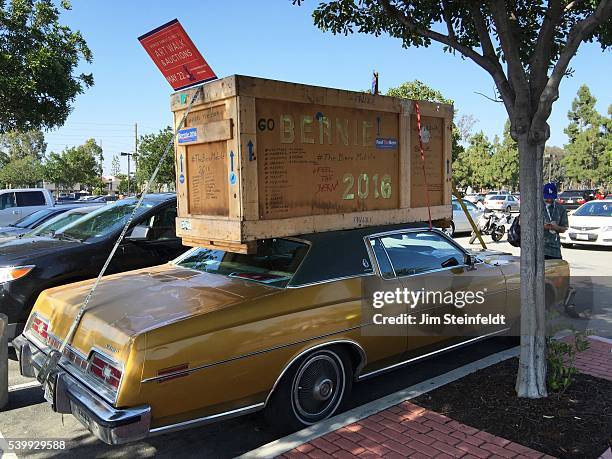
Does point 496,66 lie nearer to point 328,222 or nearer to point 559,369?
point 328,222

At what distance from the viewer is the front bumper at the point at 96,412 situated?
104 inches

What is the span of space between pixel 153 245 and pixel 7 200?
36.8 feet

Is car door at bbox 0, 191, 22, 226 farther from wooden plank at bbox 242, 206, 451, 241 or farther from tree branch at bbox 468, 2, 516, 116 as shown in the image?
tree branch at bbox 468, 2, 516, 116

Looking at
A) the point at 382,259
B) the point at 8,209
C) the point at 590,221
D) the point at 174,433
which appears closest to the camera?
the point at 174,433

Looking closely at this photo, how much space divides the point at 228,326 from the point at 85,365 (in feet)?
3.11

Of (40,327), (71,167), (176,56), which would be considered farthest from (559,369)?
(71,167)

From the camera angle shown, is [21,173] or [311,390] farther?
[21,173]

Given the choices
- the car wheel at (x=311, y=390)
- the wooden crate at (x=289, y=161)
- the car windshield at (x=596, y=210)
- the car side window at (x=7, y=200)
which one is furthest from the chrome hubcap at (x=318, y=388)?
the car side window at (x=7, y=200)

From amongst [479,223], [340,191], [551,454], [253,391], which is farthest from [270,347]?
[479,223]

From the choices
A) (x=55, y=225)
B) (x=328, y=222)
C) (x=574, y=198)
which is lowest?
(x=574, y=198)

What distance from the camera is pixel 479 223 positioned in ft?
58.1

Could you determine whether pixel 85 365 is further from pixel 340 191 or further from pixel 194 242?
pixel 340 191

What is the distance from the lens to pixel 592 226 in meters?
13.7

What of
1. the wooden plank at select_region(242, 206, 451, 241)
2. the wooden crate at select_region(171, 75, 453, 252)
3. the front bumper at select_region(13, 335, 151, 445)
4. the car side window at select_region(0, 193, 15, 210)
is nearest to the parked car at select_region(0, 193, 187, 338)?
the wooden crate at select_region(171, 75, 453, 252)
